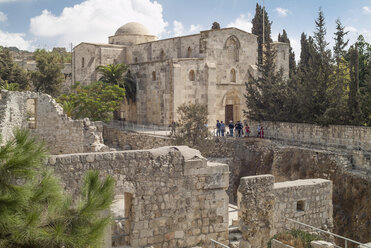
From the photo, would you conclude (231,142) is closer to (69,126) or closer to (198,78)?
(198,78)

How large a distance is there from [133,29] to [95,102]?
1473cm

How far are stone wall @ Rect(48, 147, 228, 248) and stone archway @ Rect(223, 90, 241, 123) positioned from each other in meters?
23.1

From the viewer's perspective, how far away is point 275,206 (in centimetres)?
895

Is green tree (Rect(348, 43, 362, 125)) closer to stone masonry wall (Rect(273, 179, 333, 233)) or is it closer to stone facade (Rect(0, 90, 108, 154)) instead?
stone masonry wall (Rect(273, 179, 333, 233))

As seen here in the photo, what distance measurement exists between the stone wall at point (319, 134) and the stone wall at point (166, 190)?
1201 cm

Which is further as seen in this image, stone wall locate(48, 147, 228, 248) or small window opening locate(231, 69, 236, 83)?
small window opening locate(231, 69, 236, 83)

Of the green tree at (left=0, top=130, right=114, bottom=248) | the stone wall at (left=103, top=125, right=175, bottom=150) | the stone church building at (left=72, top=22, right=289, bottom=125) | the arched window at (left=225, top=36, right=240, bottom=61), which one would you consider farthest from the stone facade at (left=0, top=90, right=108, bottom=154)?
the arched window at (left=225, top=36, right=240, bottom=61)

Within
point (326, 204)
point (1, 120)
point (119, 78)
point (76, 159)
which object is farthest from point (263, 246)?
point (119, 78)

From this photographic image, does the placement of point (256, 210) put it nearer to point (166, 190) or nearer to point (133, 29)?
point (166, 190)

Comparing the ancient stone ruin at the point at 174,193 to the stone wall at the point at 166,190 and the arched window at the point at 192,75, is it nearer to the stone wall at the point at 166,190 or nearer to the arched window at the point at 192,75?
the stone wall at the point at 166,190

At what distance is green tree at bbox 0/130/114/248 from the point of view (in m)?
3.65

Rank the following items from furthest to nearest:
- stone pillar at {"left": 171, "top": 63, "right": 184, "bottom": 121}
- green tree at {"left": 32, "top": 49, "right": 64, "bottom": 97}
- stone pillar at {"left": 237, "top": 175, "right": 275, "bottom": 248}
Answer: green tree at {"left": 32, "top": 49, "right": 64, "bottom": 97} → stone pillar at {"left": 171, "top": 63, "right": 184, "bottom": 121} → stone pillar at {"left": 237, "top": 175, "right": 275, "bottom": 248}

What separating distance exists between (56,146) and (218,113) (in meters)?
17.7

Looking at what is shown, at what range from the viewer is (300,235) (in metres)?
8.81
